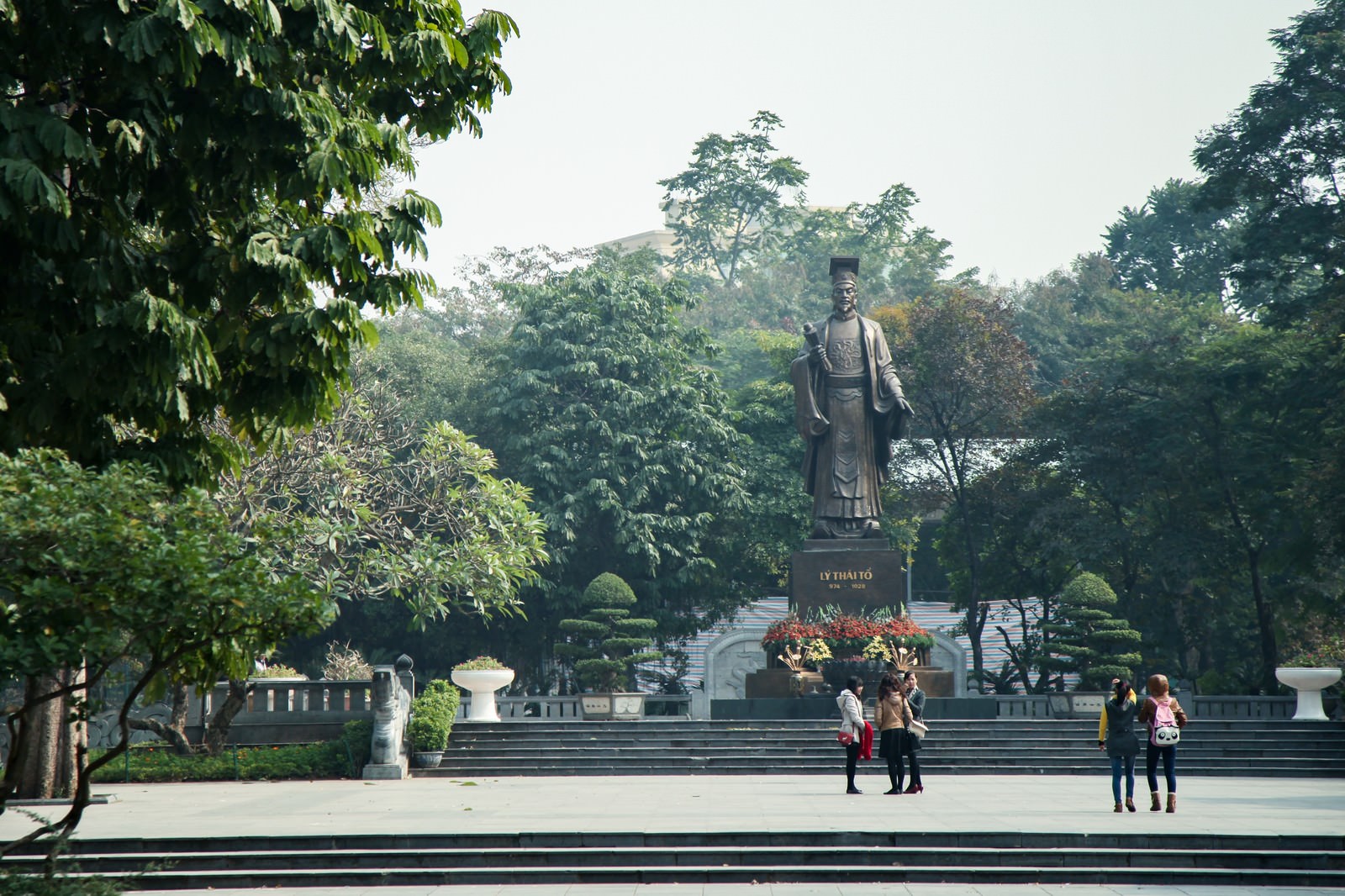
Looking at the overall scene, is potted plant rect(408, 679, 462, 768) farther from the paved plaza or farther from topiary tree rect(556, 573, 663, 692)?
topiary tree rect(556, 573, 663, 692)

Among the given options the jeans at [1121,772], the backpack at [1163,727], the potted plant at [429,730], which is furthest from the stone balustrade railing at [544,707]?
the backpack at [1163,727]

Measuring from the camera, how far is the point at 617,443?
33.0 meters

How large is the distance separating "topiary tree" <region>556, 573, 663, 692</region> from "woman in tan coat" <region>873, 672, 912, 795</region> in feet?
32.8

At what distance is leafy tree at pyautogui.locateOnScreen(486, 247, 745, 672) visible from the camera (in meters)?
32.9

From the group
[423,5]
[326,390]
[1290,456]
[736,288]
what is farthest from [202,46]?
[736,288]

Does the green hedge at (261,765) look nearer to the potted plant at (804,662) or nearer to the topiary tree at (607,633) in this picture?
the topiary tree at (607,633)

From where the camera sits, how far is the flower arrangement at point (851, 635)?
24.4m

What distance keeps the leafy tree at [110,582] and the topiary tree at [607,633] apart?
58.5 feet

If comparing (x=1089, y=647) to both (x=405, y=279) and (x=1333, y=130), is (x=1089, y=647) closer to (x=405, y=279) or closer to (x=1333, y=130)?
(x=1333, y=130)

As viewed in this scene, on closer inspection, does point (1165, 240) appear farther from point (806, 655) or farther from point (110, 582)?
point (110, 582)

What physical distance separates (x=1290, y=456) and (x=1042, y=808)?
1829 cm

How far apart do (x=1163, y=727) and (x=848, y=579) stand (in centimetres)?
1305

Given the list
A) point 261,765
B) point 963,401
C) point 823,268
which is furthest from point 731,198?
point 261,765

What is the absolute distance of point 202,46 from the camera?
904 cm
